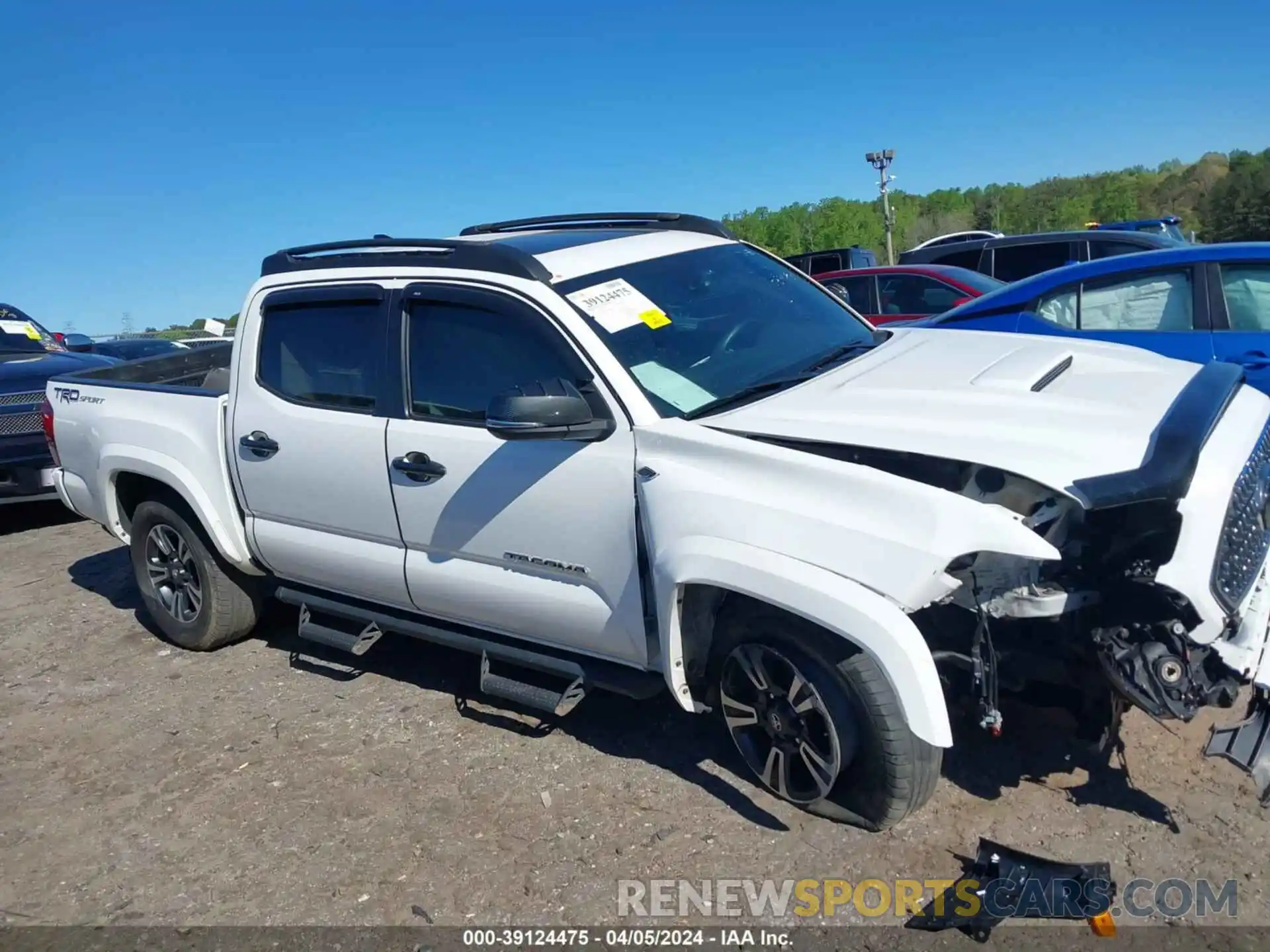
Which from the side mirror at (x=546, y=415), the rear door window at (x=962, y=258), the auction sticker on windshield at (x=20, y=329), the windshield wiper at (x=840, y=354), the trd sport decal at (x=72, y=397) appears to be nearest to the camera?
the side mirror at (x=546, y=415)

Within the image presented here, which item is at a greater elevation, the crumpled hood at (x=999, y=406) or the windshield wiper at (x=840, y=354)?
the windshield wiper at (x=840, y=354)

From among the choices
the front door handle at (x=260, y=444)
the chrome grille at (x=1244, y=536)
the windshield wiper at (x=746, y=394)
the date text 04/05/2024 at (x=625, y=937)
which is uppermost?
the windshield wiper at (x=746, y=394)

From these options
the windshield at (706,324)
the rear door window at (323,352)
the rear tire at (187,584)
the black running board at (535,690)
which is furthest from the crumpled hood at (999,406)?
the rear tire at (187,584)

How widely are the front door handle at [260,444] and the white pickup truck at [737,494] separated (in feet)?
0.09

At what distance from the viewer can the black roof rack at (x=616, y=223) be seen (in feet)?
15.8

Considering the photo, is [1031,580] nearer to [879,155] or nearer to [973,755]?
[973,755]

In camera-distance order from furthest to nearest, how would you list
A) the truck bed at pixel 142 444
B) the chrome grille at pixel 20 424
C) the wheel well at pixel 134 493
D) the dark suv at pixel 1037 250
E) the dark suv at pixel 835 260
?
the dark suv at pixel 835 260, the dark suv at pixel 1037 250, the chrome grille at pixel 20 424, the wheel well at pixel 134 493, the truck bed at pixel 142 444

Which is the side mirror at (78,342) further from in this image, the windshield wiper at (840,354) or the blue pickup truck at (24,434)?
the windshield wiper at (840,354)

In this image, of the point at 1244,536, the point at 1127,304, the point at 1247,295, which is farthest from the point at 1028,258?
the point at 1244,536

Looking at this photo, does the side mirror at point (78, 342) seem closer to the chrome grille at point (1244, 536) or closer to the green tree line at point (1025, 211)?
the chrome grille at point (1244, 536)

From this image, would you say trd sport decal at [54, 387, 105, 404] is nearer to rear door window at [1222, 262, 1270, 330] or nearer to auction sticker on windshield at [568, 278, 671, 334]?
auction sticker on windshield at [568, 278, 671, 334]

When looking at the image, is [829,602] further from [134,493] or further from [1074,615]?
[134,493]

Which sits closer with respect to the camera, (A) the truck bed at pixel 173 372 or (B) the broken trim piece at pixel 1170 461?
(B) the broken trim piece at pixel 1170 461

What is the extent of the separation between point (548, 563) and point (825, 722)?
1.17 m
